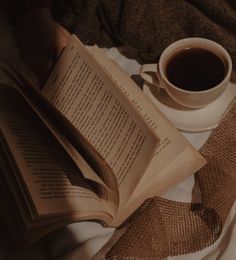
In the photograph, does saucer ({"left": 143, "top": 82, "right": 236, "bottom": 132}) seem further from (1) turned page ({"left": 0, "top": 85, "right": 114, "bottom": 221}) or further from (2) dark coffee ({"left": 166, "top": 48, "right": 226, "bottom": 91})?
(1) turned page ({"left": 0, "top": 85, "right": 114, "bottom": 221})

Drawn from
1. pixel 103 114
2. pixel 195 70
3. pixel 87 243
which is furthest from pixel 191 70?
pixel 87 243

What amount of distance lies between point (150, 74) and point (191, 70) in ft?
0.16

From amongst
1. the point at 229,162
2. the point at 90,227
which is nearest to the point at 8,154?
the point at 90,227

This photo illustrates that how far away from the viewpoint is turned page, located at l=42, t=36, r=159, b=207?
1.70 ft

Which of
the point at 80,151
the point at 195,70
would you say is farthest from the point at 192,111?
the point at 80,151

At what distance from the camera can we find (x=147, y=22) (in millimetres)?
666

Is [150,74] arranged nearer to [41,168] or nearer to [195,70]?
[195,70]

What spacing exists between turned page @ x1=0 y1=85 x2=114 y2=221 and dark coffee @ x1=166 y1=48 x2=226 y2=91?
0.17 m

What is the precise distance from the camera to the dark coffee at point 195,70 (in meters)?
0.61

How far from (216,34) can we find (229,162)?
16cm

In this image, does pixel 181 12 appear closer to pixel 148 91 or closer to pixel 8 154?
pixel 148 91

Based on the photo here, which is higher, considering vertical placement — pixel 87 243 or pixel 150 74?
pixel 150 74

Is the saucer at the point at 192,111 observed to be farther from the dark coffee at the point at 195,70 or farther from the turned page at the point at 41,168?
the turned page at the point at 41,168

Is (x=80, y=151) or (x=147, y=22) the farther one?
(x=147, y=22)
